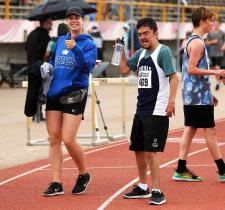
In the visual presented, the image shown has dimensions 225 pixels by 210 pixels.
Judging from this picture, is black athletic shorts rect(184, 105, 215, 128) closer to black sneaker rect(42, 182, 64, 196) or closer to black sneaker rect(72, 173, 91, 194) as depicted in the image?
black sneaker rect(72, 173, 91, 194)

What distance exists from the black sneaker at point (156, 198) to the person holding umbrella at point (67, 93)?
1030mm

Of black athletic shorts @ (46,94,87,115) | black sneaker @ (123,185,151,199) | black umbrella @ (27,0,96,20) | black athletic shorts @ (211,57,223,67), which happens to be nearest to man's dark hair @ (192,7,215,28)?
black athletic shorts @ (46,94,87,115)

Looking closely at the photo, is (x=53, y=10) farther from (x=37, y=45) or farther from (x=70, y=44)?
(x=70, y=44)

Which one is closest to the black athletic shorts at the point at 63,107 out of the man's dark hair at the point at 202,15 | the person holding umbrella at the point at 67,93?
the person holding umbrella at the point at 67,93

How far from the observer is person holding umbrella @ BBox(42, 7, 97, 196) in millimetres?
8422

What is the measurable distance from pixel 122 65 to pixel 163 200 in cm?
143

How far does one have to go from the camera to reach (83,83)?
8.58 m

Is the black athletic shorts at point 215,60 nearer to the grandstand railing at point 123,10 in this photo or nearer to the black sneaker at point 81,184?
the grandstand railing at point 123,10

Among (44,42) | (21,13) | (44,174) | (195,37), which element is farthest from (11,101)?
(195,37)

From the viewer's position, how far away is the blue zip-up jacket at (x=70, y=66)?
841 centimetres

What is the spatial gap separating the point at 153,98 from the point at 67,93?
3.02ft

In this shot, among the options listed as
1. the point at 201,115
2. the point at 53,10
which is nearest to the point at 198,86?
the point at 201,115

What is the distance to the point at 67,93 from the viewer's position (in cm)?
846

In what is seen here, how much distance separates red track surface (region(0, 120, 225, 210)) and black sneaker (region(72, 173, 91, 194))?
0.07 m
